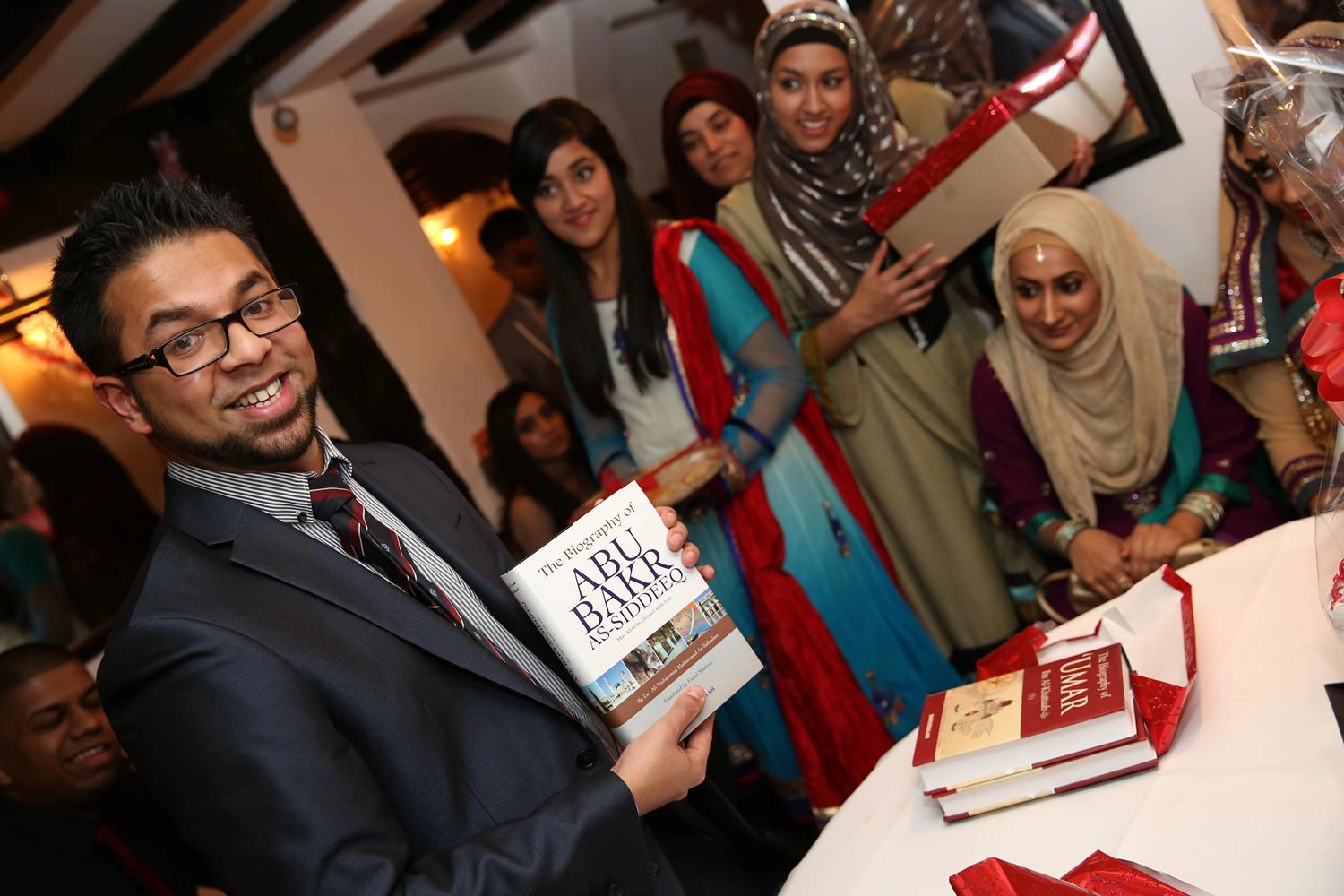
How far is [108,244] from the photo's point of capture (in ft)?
4.28

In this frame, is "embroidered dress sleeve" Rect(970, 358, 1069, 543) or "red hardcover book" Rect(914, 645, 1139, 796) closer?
"red hardcover book" Rect(914, 645, 1139, 796)

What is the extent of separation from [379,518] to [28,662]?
1918mm

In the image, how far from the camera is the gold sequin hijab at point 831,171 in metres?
2.64

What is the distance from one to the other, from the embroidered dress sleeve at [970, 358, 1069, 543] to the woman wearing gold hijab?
0.15 ft

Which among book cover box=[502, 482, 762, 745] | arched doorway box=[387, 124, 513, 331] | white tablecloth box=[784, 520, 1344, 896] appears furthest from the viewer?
arched doorway box=[387, 124, 513, 331]

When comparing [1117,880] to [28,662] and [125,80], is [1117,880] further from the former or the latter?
[125,80]

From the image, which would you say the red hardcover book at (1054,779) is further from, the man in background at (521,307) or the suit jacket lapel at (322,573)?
the man in background at (521,307)

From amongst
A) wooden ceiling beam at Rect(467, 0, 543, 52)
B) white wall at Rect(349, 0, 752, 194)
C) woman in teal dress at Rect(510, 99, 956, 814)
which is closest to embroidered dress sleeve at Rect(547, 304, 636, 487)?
woman in teal dress at Rect(510, 99, 956, 814)

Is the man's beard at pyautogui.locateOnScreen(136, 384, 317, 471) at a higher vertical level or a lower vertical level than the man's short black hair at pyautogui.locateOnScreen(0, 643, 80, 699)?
higher

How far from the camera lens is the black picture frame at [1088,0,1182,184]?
100 inches

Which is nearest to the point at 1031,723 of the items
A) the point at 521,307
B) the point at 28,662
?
the point at 28,662

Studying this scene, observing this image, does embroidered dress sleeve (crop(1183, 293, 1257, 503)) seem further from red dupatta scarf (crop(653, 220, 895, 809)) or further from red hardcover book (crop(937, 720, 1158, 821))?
red hardcover book (crop(937, 720, 1158, 821))

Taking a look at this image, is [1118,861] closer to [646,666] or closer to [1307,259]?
[646,666]

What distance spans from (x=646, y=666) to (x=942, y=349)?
1.70 metres
